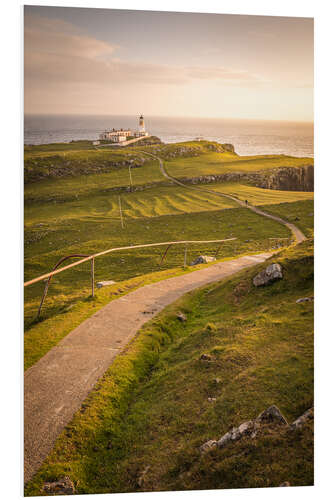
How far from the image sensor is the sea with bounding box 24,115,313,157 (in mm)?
6160

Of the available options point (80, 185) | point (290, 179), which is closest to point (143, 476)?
point (290, 179)

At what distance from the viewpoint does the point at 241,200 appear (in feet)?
35.3

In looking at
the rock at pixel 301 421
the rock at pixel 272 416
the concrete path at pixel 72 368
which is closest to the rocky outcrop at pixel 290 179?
the concrete path at pixel 72 368

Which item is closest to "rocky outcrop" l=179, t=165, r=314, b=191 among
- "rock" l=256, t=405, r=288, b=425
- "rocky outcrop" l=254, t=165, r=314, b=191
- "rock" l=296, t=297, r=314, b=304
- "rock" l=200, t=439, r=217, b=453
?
"rocky outcrop" l=254, t=165, r=314, b=191

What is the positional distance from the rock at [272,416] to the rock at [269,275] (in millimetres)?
2578

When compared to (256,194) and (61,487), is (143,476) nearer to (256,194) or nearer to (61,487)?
(61,487)

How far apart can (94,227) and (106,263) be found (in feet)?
4.03

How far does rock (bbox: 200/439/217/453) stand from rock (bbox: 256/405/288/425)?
1.67 ft

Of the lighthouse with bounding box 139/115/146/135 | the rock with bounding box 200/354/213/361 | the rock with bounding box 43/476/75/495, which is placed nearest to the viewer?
the rock with bounding box 43/476/75/495

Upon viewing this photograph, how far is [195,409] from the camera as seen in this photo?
3865mm

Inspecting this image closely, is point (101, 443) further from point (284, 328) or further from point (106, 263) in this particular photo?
point (106, 263)

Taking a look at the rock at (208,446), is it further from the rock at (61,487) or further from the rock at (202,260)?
the rock at (202,260)

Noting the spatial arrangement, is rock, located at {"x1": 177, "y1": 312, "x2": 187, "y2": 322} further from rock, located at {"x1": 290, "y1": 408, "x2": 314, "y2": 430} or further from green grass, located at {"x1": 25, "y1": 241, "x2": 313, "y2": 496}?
rock, located at {"x1": 290, "y1": 408, "x2": 314, "y2": 430}

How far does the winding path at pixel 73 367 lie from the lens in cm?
366
